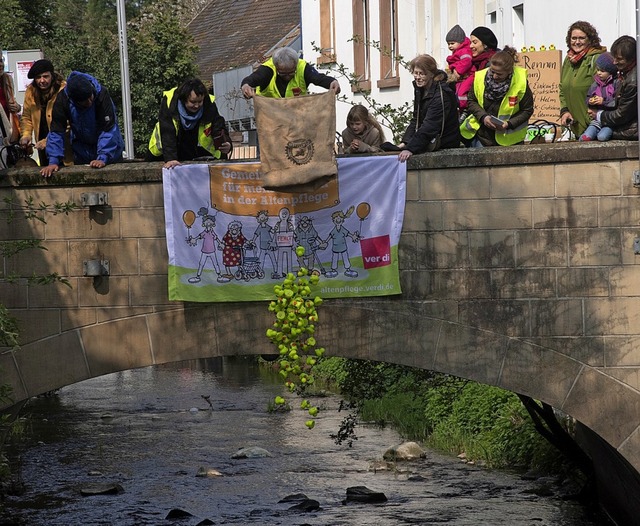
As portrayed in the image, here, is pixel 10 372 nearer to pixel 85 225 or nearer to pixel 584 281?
pixel 85 225

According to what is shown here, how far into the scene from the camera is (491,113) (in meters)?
12.1

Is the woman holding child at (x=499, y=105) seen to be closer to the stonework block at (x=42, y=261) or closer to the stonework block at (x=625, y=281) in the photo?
the stonework block at (x=625, y=281)

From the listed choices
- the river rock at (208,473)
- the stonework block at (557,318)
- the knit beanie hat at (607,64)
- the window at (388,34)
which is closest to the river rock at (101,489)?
the river rock at (208,473)

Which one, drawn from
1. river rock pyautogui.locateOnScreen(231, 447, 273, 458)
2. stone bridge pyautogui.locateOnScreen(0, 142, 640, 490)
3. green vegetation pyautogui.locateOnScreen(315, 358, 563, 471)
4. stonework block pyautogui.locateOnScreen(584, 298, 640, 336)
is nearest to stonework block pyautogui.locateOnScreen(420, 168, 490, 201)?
stone bridge pyautogui.locateOnScreen(0, 142, 640, 490)

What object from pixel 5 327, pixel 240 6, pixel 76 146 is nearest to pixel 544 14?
pixel 76 146

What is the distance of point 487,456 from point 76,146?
999 cm

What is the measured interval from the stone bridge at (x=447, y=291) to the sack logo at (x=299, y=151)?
829mm

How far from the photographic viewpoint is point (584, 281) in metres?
11.9

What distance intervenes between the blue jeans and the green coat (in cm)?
40

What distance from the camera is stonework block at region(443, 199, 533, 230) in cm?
1176

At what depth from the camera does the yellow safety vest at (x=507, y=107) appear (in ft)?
39.3

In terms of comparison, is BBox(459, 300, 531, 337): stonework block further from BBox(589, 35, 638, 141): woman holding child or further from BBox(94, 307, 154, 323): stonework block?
BBox(94, 307, 154, 323): stonework block

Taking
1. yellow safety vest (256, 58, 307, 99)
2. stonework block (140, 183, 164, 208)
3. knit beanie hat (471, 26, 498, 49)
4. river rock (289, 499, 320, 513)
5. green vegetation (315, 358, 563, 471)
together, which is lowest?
river rock (289, 499, 320, 513)

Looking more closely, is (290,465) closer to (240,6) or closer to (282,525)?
(282,525)
